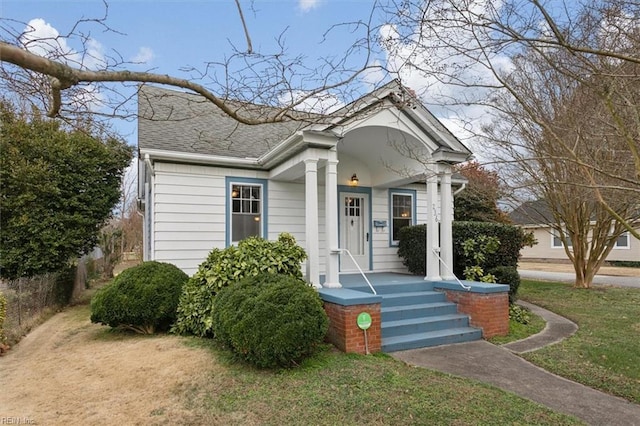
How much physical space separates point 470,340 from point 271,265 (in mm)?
3629

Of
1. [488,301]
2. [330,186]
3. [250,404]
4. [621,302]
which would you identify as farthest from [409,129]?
[621,302]

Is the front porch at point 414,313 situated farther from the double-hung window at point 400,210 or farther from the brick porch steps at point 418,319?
the double-hung window at point 400,210

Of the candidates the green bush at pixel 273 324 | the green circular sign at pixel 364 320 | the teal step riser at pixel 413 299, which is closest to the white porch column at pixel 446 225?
the teal step riser at pixel 413 299

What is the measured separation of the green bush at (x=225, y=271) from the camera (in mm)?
6570

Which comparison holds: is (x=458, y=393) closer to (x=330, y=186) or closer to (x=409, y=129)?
(x=330, y=186)

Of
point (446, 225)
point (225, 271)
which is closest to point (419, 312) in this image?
point (446, 225)

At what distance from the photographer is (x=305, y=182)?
820cm

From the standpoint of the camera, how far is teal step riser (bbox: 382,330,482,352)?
6.02m

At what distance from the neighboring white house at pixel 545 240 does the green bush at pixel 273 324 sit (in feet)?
38.2

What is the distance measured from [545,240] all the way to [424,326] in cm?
2572

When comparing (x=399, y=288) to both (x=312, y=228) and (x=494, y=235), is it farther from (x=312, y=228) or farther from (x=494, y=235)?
(x=494, y=235)

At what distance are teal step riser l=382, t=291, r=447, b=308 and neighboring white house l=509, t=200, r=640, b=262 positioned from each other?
8.28 m

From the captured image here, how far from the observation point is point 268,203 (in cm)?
959

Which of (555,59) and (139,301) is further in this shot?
(139,301)
